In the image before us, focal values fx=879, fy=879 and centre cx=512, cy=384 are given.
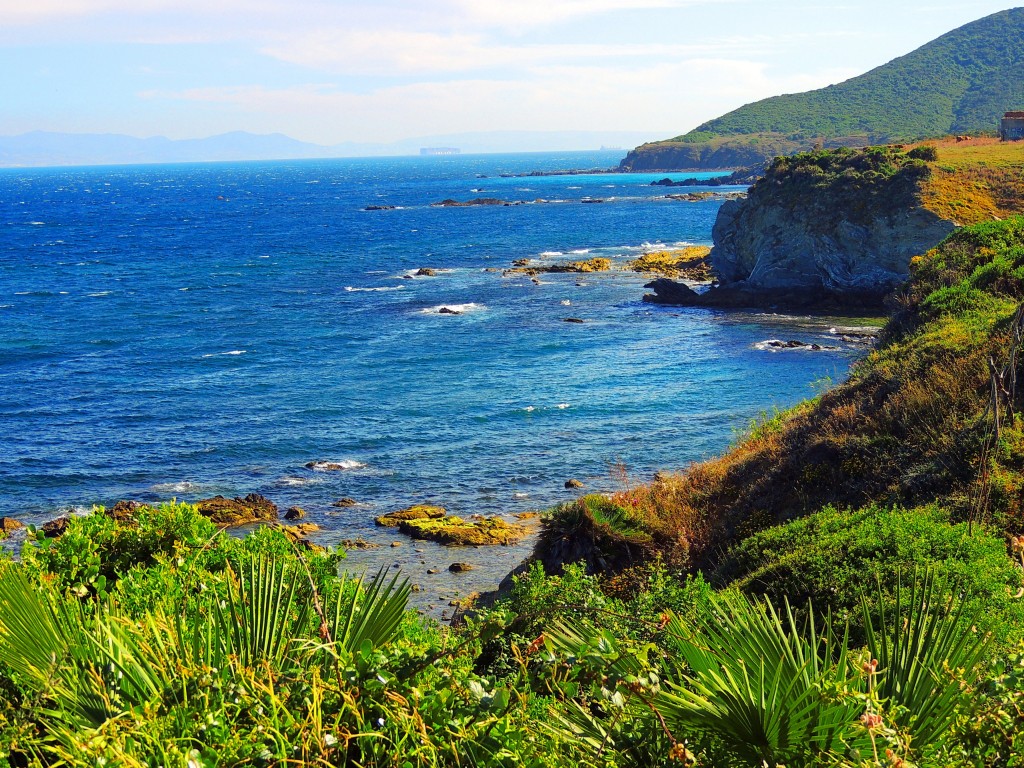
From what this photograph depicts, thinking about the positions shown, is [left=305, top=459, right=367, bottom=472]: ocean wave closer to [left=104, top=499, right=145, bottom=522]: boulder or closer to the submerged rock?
[left=104, top=499, right=145, bottom=522]: boulder

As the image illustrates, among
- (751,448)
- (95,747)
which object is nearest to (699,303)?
(751,448)

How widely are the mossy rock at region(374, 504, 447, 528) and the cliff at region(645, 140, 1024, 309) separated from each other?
3306cm

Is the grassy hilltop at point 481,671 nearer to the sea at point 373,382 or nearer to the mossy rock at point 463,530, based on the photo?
the sea at point 373,382

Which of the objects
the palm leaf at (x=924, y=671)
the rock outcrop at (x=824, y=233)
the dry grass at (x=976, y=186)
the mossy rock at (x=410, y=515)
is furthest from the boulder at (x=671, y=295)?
the palm leaf at (x=924, y=671)

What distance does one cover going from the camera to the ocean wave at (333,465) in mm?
28875

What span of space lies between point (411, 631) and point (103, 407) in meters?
33.6

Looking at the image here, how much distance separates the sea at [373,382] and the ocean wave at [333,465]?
0.07 metres

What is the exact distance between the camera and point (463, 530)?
A: 76.5 ft

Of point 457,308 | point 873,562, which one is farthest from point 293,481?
point 457,308

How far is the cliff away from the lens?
47.8 meters

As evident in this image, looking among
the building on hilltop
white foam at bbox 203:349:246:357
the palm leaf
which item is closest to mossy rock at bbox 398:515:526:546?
the palm leaf

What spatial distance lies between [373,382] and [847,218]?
29.3 metres

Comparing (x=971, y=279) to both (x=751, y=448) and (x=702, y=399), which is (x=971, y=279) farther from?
(x=702, y=399)

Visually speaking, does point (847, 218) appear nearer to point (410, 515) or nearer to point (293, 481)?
point (410, 515)
